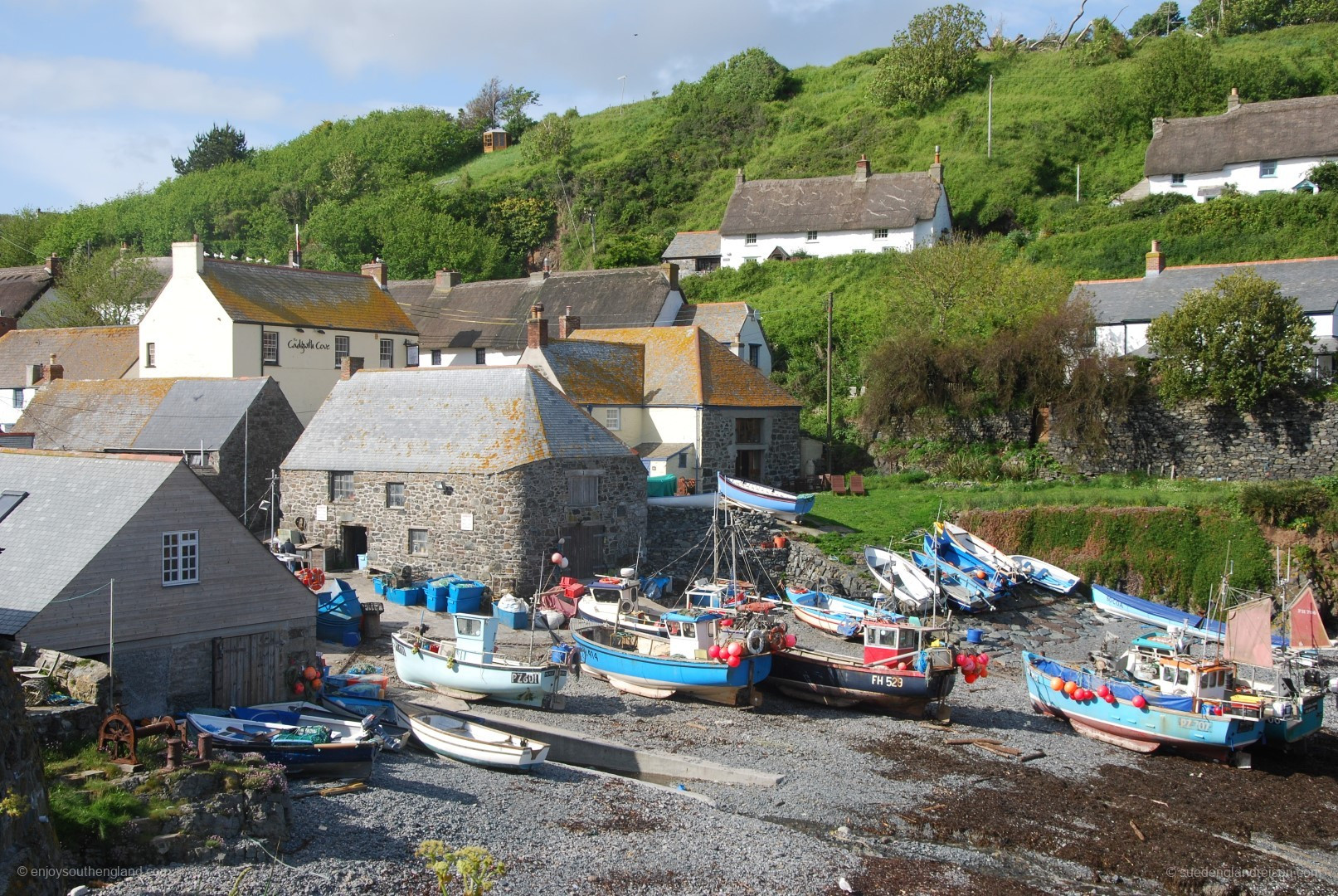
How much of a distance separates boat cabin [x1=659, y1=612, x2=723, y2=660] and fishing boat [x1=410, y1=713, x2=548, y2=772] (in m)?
5.20

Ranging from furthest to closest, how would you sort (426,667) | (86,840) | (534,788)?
(426,667)
(534,788)
(86,840)

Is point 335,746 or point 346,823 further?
point 335,746

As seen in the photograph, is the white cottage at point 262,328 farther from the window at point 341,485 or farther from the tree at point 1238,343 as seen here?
the tree at point 1238,343

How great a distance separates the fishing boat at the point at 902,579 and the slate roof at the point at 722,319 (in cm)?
1528

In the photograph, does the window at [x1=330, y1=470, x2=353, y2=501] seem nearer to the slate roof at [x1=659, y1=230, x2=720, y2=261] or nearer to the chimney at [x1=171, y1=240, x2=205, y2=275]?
the chimney at [x1=171, y1=240, x2=205, y2=275]

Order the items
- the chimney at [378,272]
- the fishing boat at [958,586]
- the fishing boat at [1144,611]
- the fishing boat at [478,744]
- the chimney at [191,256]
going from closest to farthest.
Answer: the fishing boat at [478,744]
the fishing boat at [1144,611]
the fishing boat at [958,586]
the chimney at [191,256]
the chimney at [378,272]

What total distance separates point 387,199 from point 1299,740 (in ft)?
207

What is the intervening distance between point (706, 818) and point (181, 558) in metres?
9.82

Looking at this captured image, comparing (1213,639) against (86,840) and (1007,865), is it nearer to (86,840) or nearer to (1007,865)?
(1007,865)

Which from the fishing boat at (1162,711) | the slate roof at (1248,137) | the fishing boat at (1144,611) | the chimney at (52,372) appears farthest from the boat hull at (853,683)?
the slate roof at (1248,137)

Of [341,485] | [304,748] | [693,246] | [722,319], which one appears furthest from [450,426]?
[693,246]

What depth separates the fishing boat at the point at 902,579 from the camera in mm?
31453

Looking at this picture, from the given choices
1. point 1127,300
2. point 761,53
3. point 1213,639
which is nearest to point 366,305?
point 1127,300

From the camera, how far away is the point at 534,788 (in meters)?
17.9
